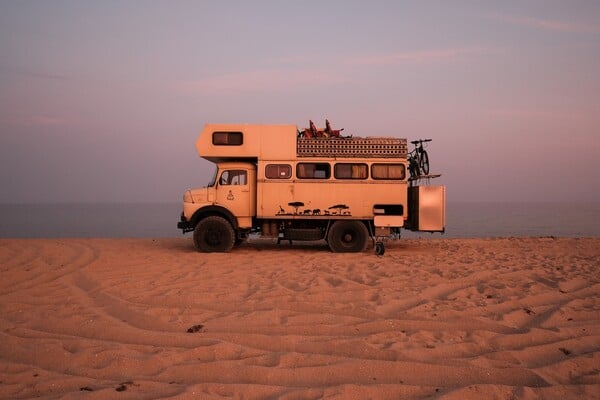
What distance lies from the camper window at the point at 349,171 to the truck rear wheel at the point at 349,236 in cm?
139

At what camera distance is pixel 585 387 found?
13.3 ft

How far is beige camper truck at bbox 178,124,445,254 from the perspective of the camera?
13406mm

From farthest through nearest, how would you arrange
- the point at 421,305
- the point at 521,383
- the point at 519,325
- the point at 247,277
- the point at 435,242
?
1. the point at 435,242
2. the point at 247,277
3. the point at 421,305
4. the point at 519,325
5. the point at 521,383

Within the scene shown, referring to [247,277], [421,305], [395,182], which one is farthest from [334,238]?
[421,305]

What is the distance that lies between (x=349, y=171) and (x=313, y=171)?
3.55 ft

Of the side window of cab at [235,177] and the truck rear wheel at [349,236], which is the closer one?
the truck rear wheel at [349,236]

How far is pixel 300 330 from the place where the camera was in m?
5.74

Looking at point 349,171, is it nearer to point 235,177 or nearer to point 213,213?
point 235,177

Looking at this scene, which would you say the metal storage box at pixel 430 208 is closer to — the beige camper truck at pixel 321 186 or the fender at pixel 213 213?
the beige camper truck at pixel 321 186

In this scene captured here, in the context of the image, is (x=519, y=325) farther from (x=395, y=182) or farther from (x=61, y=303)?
(x=395, y=182)

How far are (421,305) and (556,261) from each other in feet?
20.2

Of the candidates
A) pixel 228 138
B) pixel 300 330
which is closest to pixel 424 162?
pixel 228 138

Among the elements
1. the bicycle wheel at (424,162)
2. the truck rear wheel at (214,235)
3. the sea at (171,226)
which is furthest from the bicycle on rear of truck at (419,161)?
the sea at (171,226)

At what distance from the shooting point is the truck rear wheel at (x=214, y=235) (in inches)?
529
